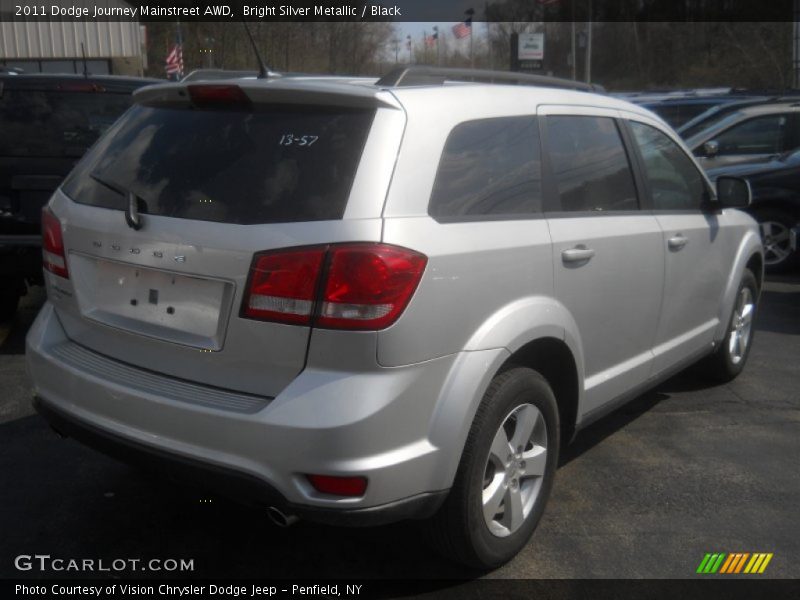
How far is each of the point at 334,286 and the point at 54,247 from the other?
1.35 meters

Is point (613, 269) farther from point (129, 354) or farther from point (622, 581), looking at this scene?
point (129, 354)

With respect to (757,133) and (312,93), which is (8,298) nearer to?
(312,93)

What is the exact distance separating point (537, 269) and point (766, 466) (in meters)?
1.91

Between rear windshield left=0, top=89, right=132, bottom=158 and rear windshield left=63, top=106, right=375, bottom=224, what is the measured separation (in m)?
3.43

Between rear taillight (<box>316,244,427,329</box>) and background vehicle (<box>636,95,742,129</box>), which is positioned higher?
rear taillight (<box>316,244,427,329</box>)

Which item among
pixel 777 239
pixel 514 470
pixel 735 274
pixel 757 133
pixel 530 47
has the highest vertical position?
pixel 530 47

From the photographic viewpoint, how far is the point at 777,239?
368 inches

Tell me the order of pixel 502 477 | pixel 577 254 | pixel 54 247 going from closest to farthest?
1. pixel 502 477
2. pixel 54 247
3. pixel 577 254

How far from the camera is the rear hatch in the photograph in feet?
8.86

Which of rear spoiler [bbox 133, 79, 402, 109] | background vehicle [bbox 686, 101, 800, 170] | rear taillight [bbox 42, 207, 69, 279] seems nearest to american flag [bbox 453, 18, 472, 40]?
background vehicle [bbox 686, 101, 800, 170]

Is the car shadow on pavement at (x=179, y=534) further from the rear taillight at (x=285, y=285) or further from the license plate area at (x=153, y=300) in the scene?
the rear taillight at (x=285, y=285)

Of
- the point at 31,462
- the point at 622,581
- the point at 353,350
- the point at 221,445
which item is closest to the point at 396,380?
the point at 353,350

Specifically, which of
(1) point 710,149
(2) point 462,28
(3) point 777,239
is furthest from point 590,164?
(2) point 462,28

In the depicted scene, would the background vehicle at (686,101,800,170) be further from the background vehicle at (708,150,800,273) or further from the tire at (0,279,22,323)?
the tire at (0,279,22,323)
